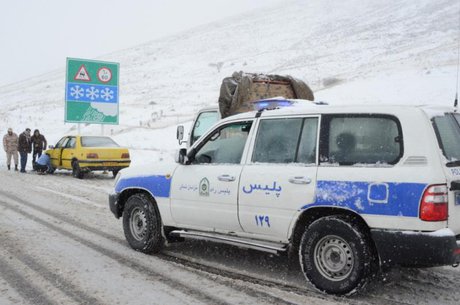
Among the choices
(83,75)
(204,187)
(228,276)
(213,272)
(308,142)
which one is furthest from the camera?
(83,75)

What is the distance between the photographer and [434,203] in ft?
13.5

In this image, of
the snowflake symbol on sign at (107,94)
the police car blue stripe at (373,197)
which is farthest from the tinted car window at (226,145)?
the snowflake symbol on sign at (107,94)

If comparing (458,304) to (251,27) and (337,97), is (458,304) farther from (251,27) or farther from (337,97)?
(251,27)

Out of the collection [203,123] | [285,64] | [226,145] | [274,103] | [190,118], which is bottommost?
[226,145]

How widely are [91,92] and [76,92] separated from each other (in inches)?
24.2

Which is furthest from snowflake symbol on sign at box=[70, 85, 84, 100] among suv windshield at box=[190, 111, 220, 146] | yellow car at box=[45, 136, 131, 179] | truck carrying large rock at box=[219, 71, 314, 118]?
truck carrying large rock at box=[219, 71, 314, 118]

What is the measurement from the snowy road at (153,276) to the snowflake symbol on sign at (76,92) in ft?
44.6

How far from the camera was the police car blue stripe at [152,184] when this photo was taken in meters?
6.04

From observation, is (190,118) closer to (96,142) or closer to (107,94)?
(107,94)

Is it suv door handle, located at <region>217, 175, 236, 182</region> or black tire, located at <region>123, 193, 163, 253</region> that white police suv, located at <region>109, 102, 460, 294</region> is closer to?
suv door handle, located at <region>217, 175, 236, 182</region>

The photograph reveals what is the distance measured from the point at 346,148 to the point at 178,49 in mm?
72234

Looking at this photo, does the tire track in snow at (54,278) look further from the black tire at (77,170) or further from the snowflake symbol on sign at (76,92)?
the snowflake symbol on sign at (76,92)

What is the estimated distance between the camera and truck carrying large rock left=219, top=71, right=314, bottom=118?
29.8 ft

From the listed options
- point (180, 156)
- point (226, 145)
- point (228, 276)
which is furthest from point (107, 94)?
Answer: point (228, 276)
